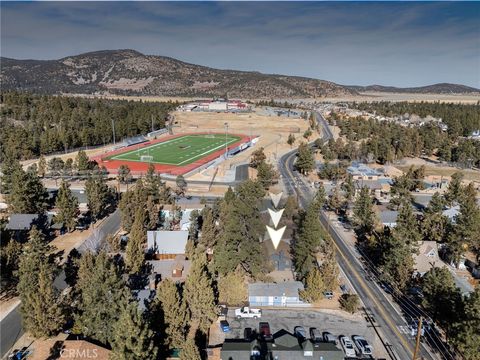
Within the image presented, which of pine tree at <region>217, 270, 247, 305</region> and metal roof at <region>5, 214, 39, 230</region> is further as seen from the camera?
metal roof at <region>5, 214, 39, 230</region>

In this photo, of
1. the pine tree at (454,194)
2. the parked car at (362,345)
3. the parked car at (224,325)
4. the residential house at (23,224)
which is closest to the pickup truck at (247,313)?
the parked car at (224,325)

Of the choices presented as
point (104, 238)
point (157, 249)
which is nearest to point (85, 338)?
point (157, 249)

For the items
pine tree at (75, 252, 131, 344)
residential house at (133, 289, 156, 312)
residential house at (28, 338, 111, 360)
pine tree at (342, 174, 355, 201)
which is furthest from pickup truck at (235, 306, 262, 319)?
pine tree at (342, 174, 355, 201)

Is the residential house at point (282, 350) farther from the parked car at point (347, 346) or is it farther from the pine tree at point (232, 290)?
the pine tree at point (232, 290)

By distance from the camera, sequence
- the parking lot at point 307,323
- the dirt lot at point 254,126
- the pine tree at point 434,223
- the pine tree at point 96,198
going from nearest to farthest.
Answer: the parking lot at point 307,323 → the pine tree at point 434,223 → the pine tree at point 96,198 → the dirt lot at point 254,126

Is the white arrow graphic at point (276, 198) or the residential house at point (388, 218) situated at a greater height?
the residential house at point (388, 218)

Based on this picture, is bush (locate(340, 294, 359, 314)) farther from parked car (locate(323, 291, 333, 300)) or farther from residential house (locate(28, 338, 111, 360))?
residential house (locate(28, 338, 111, 360))
